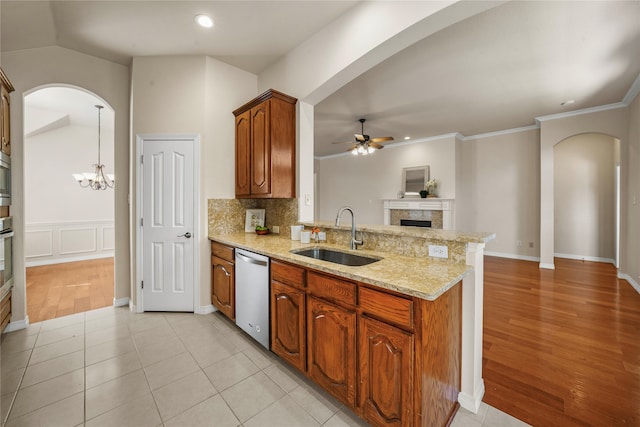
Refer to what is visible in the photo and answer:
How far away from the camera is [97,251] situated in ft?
19.5

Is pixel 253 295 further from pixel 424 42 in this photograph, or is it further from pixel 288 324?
pixel 424 42

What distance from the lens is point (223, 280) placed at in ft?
9.11

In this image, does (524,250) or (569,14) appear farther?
(524,250)

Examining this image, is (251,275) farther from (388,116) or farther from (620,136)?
(620,136)

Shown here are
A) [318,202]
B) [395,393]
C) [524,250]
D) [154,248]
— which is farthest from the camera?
[318,202]

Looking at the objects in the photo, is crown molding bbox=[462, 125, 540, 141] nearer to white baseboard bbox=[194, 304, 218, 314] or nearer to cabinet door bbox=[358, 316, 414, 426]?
cabinet door bbox=[358, 316, 414, 426]

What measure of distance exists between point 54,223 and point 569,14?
845 cm

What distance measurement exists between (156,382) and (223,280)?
1043mm

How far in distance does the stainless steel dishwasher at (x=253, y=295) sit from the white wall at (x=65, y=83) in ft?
5.81

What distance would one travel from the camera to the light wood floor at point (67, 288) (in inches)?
123

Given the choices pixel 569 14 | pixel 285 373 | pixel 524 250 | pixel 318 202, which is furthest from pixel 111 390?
pixel 318 202

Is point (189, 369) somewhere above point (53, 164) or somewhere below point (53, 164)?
below

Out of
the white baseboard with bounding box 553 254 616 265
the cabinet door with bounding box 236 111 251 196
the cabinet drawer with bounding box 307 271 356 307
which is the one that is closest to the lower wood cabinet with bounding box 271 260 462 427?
the cabinet drawer with bounding box 307 271 356 307

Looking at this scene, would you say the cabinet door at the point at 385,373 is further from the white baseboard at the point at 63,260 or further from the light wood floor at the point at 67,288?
the white baseboard at the point at 63,260
